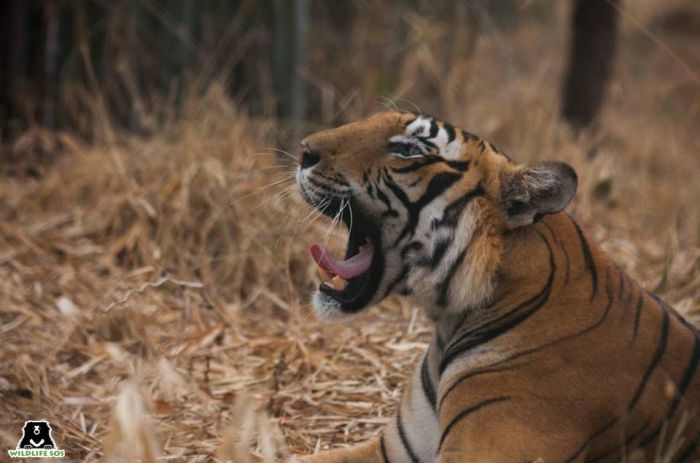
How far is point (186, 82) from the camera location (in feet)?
22.1

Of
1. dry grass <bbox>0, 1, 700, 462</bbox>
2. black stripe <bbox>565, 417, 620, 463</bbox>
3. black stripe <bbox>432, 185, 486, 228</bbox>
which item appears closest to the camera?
black stripe <bbox>565, 417, 620, 463</bbox>

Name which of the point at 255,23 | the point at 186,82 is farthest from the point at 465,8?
the point at 186,82

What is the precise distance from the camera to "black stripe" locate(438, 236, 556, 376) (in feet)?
9.31

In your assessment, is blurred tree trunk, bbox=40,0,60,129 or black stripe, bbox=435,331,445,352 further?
blurred tree trunk, bbox=40,0,60,129

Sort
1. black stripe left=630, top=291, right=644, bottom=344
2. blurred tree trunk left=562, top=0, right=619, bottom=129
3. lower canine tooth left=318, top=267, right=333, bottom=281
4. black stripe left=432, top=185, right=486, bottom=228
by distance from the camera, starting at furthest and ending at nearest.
→ blurred tree trunk left=562, top=0, right=619, bottom=129 → lower canine tooth left=318, top=267, right=333, bottom=281 → black stripe left=432, top=185, right=486, bottom=228 → black stripe left=630, top=291, right=644, bottom=344

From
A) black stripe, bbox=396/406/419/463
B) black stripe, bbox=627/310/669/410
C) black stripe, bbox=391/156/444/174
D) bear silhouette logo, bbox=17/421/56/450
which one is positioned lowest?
bear silhouette logo, bbox=17/421/56/450

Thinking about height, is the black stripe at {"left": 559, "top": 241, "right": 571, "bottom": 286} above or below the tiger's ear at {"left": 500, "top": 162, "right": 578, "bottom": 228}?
below

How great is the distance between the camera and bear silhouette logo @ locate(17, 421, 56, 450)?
10.0 ft

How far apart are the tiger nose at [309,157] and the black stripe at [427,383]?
70 centimetres

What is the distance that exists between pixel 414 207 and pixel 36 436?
4.49 feet

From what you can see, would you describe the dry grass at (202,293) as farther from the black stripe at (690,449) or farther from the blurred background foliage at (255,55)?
the black stripe at (690,449)

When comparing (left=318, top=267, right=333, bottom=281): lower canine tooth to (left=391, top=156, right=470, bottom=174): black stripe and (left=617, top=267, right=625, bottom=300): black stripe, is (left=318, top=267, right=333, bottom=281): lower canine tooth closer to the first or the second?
(left=391, top=156, right=470, bottom=174): black stripe

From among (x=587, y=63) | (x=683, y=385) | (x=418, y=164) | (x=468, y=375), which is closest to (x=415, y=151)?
(x=418, y=164)

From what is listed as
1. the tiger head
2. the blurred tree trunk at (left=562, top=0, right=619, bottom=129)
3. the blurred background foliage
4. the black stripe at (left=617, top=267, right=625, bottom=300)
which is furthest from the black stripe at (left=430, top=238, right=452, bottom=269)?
the blurred tree trunk at (left=562, top=0, right=619, bottom=129)
